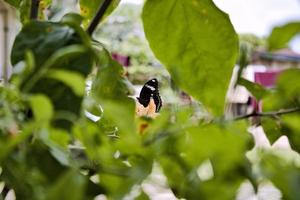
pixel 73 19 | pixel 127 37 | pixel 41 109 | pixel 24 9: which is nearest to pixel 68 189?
pixel 41 109

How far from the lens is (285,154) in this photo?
0.73 feet

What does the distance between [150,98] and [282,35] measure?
1.12 ft

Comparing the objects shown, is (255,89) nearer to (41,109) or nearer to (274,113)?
(274,113)

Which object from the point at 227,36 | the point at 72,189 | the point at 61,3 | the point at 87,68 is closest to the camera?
the point at 72,189

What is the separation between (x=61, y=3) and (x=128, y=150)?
0.32m

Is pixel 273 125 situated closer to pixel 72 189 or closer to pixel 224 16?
pixel 224 16

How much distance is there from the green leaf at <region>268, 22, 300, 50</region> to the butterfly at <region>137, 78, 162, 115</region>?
0.31m

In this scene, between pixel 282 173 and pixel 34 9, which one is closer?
pixel 282 173

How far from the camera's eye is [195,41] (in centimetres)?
39

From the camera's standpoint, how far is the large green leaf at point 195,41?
38 cm

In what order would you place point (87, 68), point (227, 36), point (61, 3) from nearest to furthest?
point (87, 68)
point (227, 36)
point (61, 3)

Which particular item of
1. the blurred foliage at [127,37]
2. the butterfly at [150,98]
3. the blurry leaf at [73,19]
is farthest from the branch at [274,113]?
the blurred foliage at [127,37]

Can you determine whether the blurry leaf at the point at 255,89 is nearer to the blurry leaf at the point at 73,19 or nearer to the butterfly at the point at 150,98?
the blurry leaf at the point at 73,19

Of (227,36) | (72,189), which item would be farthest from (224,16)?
(72,189)
